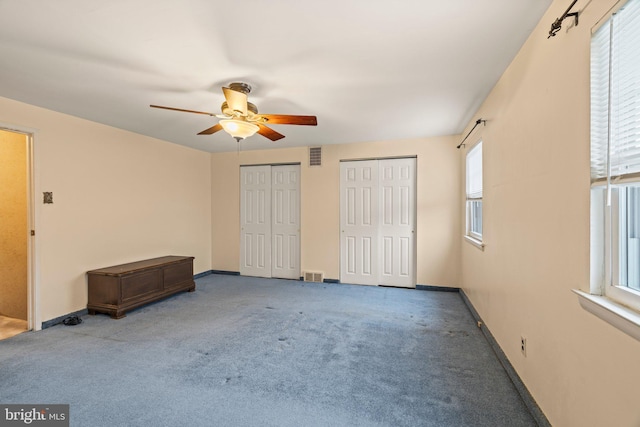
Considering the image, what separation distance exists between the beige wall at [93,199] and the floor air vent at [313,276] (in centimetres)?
219

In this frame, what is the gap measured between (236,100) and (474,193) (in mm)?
3008

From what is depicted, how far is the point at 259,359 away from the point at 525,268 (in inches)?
83.7

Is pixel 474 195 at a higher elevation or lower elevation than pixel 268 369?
higher

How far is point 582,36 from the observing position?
4.24 ft

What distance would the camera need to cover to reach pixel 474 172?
3.65 metres

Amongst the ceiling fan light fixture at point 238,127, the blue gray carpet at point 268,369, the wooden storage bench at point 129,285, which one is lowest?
the blue gray carpet at point 268,369

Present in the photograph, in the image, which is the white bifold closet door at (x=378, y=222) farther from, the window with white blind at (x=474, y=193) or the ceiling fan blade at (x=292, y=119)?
the ceiling fan blade at (x=292, y=119)

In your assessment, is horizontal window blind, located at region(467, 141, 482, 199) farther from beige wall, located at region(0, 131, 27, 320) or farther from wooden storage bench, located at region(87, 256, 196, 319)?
beige wall, located at region(0, 131, 27, 320)

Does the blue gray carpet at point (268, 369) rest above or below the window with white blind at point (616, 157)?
below

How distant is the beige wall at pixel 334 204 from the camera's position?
4.40 metres

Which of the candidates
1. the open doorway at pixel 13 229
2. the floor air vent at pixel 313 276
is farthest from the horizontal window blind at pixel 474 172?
the open doorway at pixel 13 229

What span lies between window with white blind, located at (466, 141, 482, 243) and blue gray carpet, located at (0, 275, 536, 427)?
1062 millimetres

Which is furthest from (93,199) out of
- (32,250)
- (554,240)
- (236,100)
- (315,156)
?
(554,240)

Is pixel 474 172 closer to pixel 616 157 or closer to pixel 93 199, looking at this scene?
pixel 616 157
